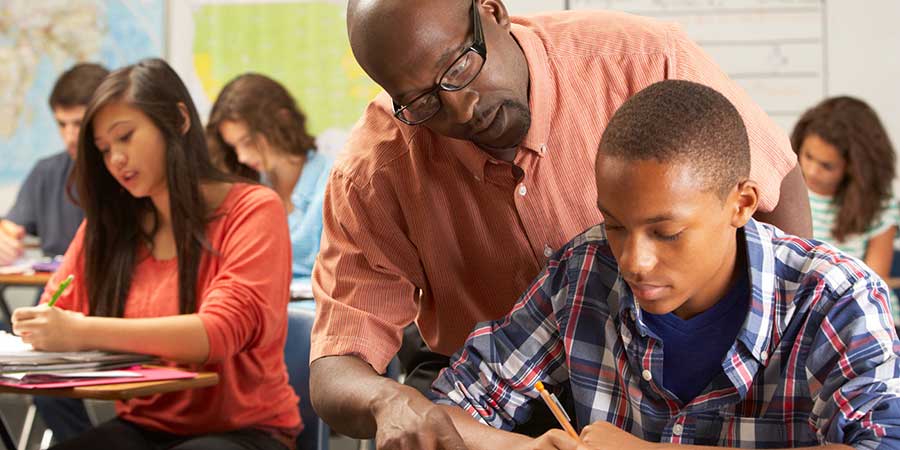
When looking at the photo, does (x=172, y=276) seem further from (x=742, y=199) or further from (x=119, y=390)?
(x=742, y=199)

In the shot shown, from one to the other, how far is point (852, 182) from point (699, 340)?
308 cm

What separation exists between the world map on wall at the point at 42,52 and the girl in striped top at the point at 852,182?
3.31 meters

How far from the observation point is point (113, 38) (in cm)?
542

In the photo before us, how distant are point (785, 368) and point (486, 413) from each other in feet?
1.35

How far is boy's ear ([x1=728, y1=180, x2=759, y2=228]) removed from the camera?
1270 millimetres

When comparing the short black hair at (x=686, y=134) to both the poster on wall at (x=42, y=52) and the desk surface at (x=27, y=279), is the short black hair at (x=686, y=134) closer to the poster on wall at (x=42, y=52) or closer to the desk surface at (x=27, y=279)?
the desk surface at (x=27, y=279)

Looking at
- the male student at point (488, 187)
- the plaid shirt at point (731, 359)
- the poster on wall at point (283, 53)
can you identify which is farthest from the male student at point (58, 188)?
the plaid shirt at point (731, 359)

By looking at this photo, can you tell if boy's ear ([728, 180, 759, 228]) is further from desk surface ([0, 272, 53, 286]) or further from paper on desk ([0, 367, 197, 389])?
desk surface ([0, 272, 53, 286])

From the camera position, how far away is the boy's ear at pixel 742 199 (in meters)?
1.27

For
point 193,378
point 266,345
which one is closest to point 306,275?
point 266,345

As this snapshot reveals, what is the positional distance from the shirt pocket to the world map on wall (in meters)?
4.66

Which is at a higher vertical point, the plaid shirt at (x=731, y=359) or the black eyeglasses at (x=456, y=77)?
the black eyeglasses at (x=456, y=77)

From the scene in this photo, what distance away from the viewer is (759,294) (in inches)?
49.7

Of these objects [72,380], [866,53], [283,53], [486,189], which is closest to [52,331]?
[72,380]
